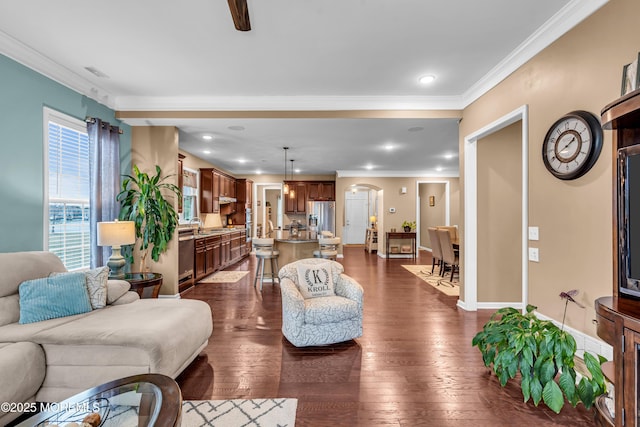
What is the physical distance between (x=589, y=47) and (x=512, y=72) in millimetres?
925

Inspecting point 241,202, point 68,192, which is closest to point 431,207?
point 241,202

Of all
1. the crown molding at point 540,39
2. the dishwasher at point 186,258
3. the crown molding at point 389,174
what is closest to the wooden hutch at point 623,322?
the crown molding at point 540,39

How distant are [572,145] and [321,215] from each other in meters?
7.60

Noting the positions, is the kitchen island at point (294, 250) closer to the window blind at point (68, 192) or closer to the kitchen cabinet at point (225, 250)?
the kitchen cabinet at point (225, 250)

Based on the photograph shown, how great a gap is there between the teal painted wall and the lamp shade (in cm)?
52

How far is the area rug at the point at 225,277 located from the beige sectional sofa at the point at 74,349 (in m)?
3.45

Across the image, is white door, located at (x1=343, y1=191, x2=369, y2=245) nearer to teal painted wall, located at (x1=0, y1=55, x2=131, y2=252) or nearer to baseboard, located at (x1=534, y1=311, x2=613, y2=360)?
baseboard, located at (x1=534, y1=311, x2=613, y2=360)

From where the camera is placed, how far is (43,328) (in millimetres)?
2047

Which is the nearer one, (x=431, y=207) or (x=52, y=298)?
(x=52, y=298)

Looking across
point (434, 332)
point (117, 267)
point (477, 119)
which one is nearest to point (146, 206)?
point (117, 267)

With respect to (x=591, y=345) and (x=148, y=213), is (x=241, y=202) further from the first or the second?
(x=591, y=345)

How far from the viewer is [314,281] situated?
Result: 3.20m

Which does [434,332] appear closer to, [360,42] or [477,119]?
[477,119]

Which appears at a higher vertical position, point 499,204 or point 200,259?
point 499,204
